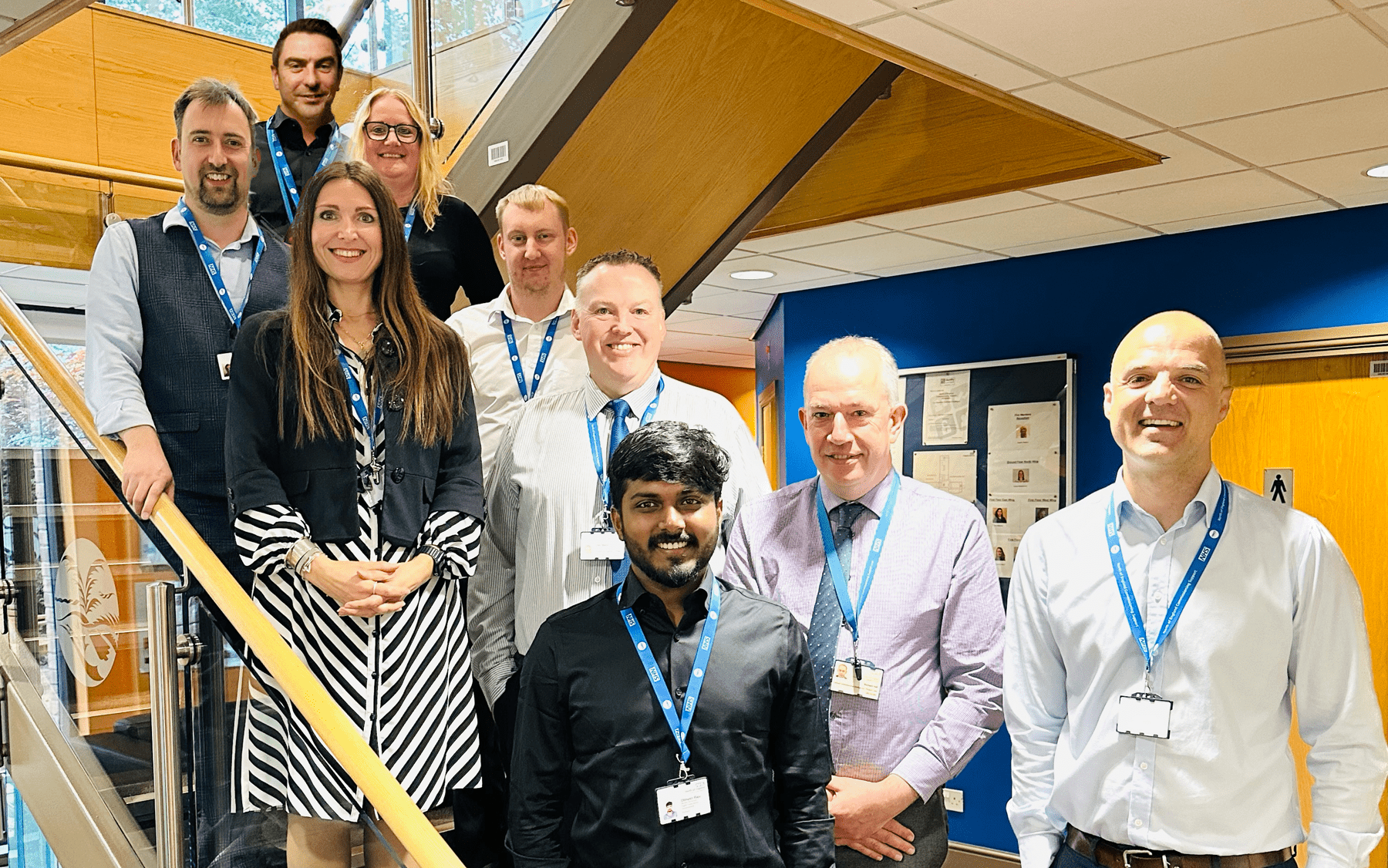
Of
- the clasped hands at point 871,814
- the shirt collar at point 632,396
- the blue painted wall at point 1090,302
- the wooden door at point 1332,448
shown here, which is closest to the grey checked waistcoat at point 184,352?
the shirt collar at point 632,396

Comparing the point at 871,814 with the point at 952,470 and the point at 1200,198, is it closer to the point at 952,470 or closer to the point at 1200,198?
the point at 1200,198

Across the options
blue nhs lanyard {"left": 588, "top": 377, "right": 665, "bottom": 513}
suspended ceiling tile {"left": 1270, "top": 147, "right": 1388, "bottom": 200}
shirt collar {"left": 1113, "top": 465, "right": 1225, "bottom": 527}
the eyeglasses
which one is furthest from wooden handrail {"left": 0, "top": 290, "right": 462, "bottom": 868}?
suspended ceiling tile {"left": 1270, "top": 147, "right": 1388, "bottom": 200}

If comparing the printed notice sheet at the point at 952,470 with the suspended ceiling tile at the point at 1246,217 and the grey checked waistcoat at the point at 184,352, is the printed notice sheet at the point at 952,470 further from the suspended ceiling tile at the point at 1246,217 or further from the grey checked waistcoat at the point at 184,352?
the grey checked waistcoat at the point at 184,352

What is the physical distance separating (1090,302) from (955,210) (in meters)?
1.37

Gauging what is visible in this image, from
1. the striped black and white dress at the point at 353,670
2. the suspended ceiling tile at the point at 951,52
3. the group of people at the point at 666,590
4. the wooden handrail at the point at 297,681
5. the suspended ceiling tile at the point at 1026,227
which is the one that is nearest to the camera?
the wooden handrail at the point at 297,681

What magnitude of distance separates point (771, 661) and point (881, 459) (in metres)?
0.68

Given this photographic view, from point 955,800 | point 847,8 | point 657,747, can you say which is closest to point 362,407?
point 657,747

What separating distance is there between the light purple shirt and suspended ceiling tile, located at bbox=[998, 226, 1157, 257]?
400 centimetres

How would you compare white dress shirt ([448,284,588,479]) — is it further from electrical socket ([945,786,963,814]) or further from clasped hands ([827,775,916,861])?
electrical socket ([945,786,963,814])

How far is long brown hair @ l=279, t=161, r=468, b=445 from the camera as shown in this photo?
218 cm

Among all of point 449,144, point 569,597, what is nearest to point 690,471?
point 569,597

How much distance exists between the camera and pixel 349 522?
2.17 m

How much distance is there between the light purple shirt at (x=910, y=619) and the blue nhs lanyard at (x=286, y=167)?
1652 mm

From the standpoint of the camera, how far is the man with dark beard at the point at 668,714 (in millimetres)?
1936
